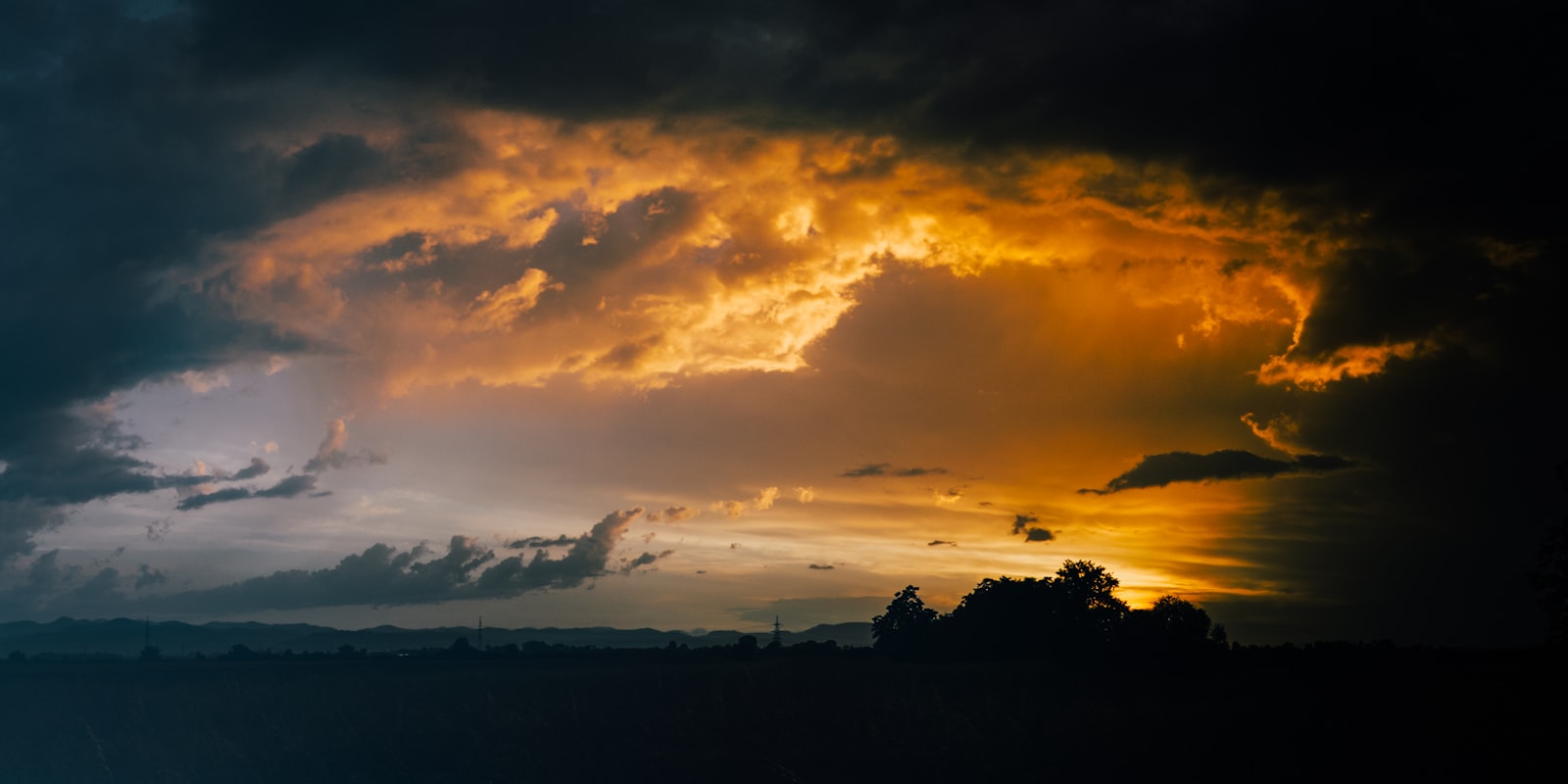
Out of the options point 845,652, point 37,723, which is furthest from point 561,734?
point 845,652

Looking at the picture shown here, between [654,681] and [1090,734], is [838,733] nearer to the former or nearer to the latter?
[1090,734]

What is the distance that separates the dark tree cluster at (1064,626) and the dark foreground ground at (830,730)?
15366 millimetres

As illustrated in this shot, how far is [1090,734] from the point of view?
34.2 metres

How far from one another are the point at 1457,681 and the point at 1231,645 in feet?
133

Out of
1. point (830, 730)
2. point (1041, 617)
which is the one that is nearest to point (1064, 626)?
point (1041, 617)

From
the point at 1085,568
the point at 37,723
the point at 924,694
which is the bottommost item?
the point at 37,723

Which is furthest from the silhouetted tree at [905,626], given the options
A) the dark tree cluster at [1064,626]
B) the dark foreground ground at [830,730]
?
the dark foreground ground at [830,730]

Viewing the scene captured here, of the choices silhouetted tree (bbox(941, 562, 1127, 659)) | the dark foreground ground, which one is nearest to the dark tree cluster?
silhouetted tree (bbox(941, 562, 1127, 659))

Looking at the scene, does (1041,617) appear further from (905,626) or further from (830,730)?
(830,730)

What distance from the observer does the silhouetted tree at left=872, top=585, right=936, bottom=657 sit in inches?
3580

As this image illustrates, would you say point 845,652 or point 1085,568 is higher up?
point 1085,568

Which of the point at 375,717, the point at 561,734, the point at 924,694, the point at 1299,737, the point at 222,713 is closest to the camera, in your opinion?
the point at 1299,737

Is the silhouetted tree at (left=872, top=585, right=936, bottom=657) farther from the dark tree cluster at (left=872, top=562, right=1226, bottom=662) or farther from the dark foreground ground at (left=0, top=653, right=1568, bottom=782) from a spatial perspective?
the dark foreground ground at (left=0, top=653, right=1568, bottom=782)

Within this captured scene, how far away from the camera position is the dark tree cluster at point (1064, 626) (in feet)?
244
